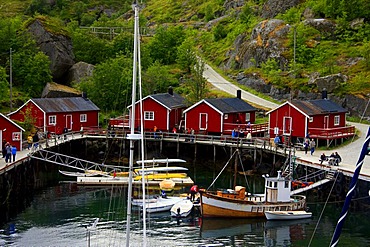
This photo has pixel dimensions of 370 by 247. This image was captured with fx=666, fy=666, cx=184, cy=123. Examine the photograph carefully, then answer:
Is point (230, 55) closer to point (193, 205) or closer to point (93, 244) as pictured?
point (193, 205)

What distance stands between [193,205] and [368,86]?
35119 mm

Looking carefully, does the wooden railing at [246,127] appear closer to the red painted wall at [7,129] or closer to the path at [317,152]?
the path at [317,152]

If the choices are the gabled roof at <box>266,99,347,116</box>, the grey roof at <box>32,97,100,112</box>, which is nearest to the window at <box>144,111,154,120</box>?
the grey roof at <box>32,97,100,112</box>

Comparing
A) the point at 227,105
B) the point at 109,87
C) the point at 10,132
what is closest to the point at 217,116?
the point at 227,105

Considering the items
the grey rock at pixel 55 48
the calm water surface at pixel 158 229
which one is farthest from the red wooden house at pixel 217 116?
the grey rock at pixel 55 48

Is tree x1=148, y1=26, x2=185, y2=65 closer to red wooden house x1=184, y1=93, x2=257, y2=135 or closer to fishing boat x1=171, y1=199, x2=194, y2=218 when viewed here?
red wooden house x1=184, y1=93, x2=257, y2=135

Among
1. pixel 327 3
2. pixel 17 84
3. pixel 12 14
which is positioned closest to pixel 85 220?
pixel 17 84

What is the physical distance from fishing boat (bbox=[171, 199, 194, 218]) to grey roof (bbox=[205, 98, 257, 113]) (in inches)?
810

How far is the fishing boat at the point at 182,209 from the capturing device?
43.0 metres

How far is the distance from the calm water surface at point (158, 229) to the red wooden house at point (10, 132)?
10.4 metres

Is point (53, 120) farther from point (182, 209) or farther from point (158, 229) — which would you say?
point (158, 229)

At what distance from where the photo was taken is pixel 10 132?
56375 millimetres

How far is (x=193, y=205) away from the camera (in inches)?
1762

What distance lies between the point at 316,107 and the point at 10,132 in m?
27.9
